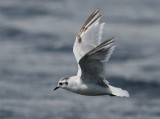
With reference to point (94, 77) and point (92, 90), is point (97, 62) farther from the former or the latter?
point (92, 90)

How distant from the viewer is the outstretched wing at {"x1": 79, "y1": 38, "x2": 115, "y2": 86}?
1122cm

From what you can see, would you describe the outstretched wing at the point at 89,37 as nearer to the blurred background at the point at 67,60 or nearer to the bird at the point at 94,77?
the bird at the point at 94,77

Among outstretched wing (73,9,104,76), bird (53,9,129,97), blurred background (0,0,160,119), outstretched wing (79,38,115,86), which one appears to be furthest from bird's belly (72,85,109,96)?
blurred background (0,0,160,119)

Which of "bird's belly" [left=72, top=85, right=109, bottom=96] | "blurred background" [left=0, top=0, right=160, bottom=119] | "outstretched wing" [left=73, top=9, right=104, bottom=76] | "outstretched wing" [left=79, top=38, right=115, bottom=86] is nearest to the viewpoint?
"outstretched wing" [left=79, top=38, right=115, bottom=86]

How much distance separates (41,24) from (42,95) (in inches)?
222

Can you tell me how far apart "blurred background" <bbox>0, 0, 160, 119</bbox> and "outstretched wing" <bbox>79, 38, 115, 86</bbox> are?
34.0 feet

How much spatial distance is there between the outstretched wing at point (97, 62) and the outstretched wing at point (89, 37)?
1251mm

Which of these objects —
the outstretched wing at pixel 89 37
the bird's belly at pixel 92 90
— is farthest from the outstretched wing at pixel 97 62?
the outstretched wing at pixel 89 37

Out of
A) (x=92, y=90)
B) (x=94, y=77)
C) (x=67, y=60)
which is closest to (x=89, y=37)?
(x=94, y=77)

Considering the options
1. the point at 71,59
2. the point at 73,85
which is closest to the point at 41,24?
the point at 71,59

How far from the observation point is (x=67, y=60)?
81.8 feet

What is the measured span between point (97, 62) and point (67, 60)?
13.5 meters

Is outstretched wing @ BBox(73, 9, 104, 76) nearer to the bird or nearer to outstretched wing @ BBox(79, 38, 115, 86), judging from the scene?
the bird

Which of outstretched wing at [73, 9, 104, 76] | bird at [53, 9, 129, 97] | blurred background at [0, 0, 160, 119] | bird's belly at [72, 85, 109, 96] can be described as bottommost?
bird's belly at [72, 85, 109, 96]
